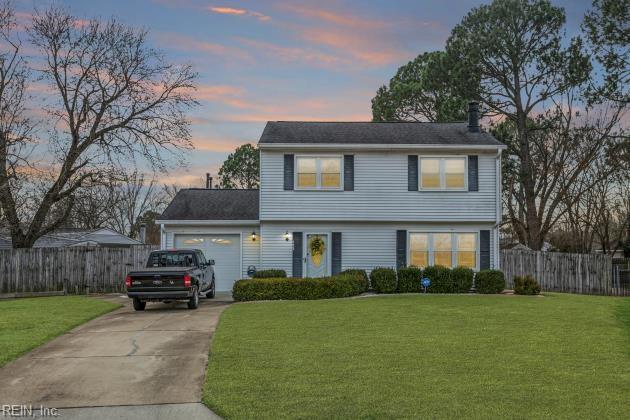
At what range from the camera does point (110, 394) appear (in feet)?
25.5

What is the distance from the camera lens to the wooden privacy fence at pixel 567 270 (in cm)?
2547

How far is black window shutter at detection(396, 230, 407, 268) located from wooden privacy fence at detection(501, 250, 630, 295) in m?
7.19

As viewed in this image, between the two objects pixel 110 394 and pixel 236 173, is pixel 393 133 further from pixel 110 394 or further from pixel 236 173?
pixel 236 173

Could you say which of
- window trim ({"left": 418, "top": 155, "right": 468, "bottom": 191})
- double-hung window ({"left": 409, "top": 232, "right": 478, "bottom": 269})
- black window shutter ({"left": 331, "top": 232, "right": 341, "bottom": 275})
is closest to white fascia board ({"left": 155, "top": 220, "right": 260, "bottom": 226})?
black window shutter ({"left": 331, "top": 232, "right": 341, "bottom": 275})

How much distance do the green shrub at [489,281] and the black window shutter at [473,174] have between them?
130 inches

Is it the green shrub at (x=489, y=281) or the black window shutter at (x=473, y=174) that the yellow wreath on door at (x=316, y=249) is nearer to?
the green shrub at (x=489, y=281)

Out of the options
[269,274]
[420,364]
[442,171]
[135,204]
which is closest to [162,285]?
[269,274]

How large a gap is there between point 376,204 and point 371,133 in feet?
9.99

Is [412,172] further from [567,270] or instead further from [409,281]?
[567,270]

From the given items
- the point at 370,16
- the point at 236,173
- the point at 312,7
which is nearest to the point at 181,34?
the point at 312,7

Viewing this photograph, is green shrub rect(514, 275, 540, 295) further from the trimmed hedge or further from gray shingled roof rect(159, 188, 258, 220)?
gray shingled roof rect(159, 188, 258, 220)

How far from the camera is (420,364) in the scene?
8938mm

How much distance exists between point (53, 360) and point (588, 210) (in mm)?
36090

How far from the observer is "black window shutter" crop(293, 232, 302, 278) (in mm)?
22594
